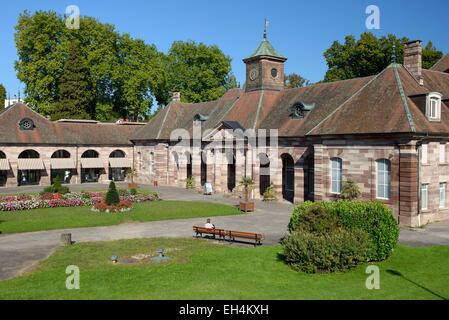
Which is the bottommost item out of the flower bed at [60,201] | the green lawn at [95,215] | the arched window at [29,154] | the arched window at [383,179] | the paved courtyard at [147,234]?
the paved courtyard at [147,234]

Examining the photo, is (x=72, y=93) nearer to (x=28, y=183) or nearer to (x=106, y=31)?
(x=106, y=31)

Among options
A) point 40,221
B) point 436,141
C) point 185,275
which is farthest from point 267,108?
point 185,275

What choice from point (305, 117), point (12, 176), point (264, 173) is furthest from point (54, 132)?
point (305, 117)

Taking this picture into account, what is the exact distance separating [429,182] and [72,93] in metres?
47.9

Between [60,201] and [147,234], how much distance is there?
13176 mm

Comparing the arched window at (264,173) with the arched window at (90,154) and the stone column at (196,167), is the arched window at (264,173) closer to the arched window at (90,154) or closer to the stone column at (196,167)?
the stone column at (196,167)

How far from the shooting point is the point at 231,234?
2408 centimetres

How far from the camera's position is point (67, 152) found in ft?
182

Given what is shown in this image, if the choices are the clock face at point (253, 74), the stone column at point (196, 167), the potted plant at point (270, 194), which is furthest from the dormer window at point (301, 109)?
the stone column at point (196, 167)

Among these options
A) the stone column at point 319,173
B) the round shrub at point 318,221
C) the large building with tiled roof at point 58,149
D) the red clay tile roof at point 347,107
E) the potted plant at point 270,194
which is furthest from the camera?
the large building with tiled roof at point 58,149

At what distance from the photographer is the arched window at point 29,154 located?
53.2m

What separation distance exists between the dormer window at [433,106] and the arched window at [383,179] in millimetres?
4210

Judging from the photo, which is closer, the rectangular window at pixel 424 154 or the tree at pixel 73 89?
the rectangular window at pixel 424 154

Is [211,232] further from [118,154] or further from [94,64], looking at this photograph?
[94,64]
